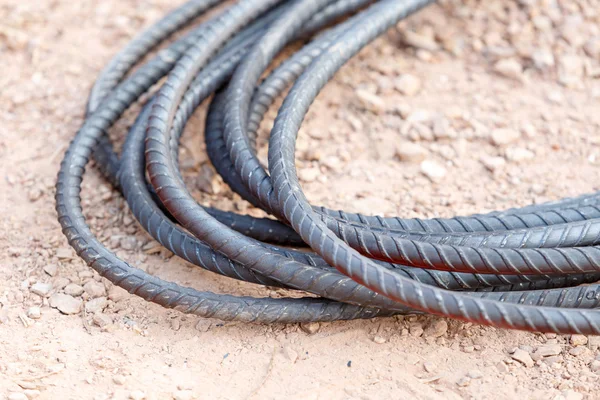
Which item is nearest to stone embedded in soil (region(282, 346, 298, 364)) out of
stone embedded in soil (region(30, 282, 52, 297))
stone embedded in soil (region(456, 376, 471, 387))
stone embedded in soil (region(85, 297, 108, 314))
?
stone embedded in soil (region(456, 376, 471, 387))

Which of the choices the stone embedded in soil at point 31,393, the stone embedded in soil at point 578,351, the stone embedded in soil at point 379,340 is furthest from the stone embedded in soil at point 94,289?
the stone embedded in soil at point 578,351

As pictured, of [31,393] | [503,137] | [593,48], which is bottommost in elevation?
[31,393]

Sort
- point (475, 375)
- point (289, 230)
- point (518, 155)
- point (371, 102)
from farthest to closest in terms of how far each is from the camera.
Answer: point (371, 102)
point (518, 155)
point (289, 230)
point (475, 375)

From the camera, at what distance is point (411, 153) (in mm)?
2877

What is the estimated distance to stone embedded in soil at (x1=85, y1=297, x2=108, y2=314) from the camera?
2.29m

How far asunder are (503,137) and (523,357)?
3.69 ft

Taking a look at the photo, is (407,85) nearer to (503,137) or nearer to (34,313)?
(503,137)

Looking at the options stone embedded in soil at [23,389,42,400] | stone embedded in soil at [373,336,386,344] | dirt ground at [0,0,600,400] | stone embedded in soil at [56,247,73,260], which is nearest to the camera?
stone embedded in soil at [23,389,42,400]

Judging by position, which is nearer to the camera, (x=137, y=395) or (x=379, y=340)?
(x=137, y=395)

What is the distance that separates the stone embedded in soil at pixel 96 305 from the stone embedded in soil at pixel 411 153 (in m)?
1.33

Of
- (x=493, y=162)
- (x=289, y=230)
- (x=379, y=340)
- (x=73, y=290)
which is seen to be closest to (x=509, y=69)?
(x=493, y=162)

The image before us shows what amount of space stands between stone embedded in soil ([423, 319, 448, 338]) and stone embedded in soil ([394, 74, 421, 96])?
1.25 meters

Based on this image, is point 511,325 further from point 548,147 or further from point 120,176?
point 120,176

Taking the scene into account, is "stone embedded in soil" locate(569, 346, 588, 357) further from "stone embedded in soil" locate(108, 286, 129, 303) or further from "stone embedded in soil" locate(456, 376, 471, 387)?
"stone embedded in soil" locate(108, 286, 129, 303)
